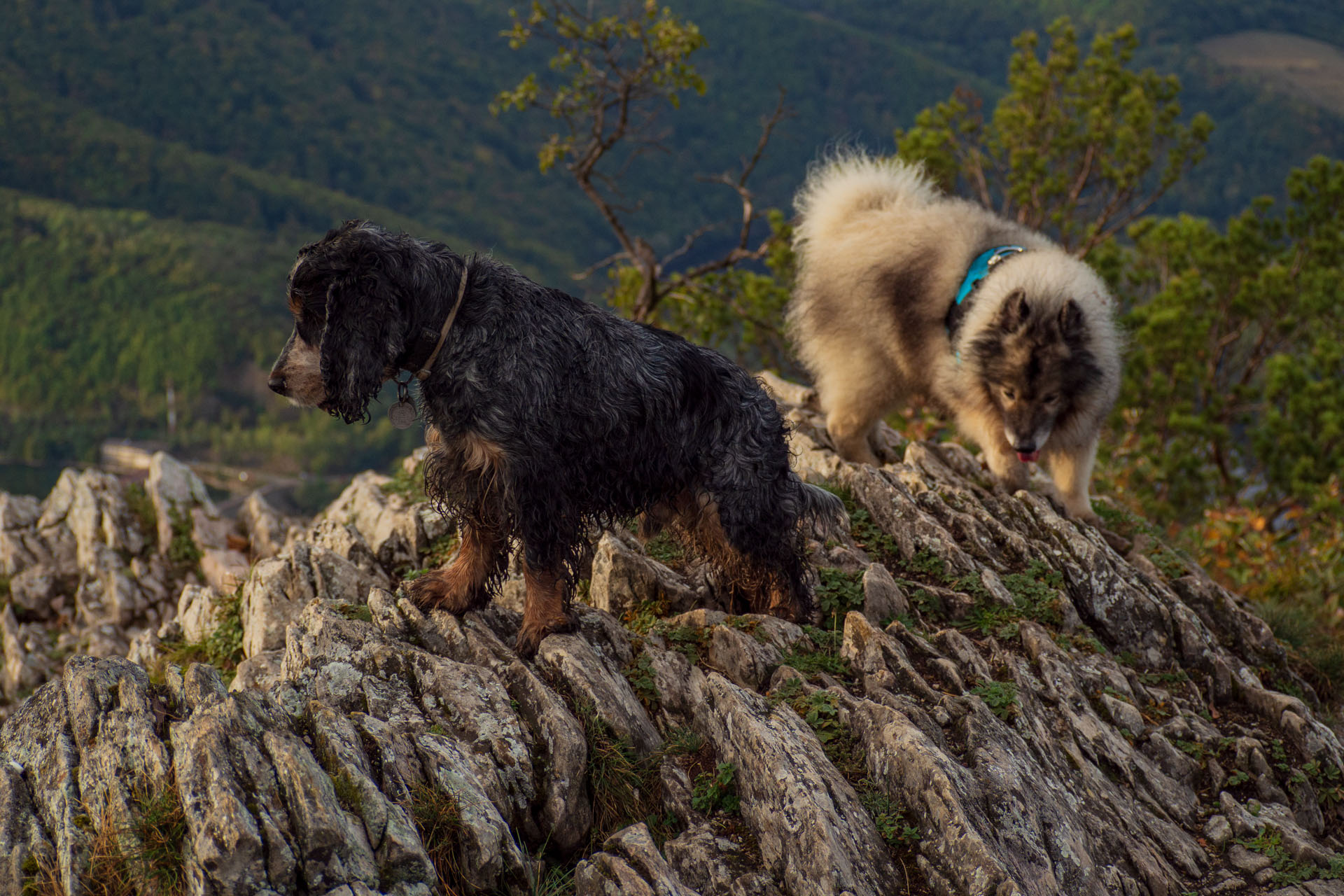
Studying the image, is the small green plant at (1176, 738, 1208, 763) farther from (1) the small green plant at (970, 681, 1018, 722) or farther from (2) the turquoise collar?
(2) the turquoise collar

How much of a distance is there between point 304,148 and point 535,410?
493 feet

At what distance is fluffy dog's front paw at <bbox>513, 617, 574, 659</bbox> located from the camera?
5.40 m

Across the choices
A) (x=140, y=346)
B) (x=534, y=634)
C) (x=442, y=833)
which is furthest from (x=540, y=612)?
(x=140, y=346)

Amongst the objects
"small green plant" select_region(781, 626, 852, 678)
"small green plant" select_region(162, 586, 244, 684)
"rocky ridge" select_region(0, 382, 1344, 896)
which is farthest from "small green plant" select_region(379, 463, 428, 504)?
"small green plant" select_region(781, 626, 852, 678)

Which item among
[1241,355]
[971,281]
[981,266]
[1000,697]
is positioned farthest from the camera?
[1241,355]

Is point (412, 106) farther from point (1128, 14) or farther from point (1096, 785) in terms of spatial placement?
point (1096, 785)

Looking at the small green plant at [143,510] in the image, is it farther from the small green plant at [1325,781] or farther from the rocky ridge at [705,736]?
the small green plant at [1325,781]

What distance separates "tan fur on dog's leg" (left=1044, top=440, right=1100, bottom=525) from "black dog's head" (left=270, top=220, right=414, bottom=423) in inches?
233

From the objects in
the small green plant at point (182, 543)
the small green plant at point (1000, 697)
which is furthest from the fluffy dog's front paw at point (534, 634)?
the small green plant at point (182, 543)

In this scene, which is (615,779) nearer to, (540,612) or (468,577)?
(540,612)

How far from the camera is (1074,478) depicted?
8.51 m

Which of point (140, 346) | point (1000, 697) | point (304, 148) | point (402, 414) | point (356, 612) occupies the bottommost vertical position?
point (140, 346)

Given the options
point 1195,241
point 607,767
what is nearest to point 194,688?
point 607,767

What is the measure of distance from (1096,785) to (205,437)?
88.1 m
